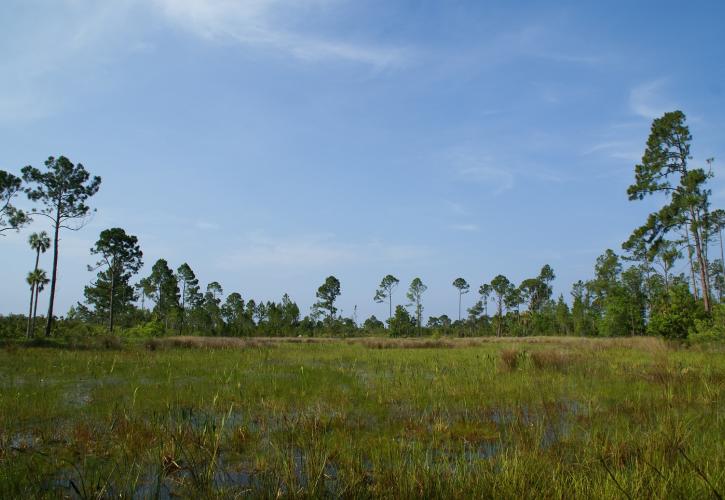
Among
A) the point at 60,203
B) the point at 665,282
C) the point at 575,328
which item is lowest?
the point at 575,328

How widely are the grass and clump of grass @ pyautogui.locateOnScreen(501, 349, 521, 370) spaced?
272 millimetres

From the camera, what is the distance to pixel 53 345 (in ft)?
76.9

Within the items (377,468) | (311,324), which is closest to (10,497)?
(377,468)

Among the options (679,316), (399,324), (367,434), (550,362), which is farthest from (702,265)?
(399,324)

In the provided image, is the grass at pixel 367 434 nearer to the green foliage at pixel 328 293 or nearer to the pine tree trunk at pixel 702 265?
the pine tree trunk at pixel 702 265

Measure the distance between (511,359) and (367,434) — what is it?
851cm

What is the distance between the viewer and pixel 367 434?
575cm

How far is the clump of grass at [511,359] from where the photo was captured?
12.5 metres

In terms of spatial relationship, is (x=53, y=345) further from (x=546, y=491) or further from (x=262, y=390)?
(x=546, y=491)

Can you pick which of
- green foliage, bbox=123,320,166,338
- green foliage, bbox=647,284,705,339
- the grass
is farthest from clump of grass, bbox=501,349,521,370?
green foliage, bbox=123,320,166,338

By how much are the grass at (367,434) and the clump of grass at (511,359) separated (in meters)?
0.27

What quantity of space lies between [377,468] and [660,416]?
501 centimetres

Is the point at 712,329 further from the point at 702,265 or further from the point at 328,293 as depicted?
the point at 328,293

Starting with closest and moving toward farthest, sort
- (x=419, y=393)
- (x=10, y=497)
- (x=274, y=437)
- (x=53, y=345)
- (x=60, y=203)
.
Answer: (x=10, y=497)
(x=274, y=437)
(x=419, y=393)
(x=53, y=345)
(x=60, y=203)
